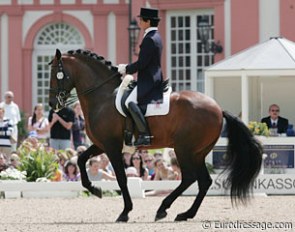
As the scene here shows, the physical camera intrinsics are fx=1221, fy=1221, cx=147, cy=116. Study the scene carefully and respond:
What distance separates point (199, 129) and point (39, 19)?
19911 millimetres

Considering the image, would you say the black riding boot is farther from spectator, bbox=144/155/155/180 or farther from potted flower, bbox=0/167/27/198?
spectator, bbox=144/155/155/180

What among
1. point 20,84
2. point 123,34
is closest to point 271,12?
point 123,34

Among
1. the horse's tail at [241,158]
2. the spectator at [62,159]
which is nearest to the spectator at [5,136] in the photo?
the spectator at [62,159]

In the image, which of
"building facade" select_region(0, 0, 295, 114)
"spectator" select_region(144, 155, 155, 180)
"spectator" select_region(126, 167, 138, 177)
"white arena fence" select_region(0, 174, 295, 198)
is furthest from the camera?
"building facade" select_region(0, 0, 295, 114)

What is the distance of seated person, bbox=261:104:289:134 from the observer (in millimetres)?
19875

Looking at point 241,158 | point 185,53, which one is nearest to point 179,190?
point 241,158

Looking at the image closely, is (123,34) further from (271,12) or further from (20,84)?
(271,12)

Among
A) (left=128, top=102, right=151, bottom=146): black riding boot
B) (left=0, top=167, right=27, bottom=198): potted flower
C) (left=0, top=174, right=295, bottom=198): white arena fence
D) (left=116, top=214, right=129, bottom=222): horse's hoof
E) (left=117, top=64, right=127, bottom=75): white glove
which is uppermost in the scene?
(left=117, top=64, right=127, bottom=75): white glove

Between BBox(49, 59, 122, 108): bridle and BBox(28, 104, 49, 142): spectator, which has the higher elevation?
BBox(49, 59, 122, 108): bridle

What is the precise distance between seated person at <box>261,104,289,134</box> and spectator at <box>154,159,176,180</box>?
2.40 meters

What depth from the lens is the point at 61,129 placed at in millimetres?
22406

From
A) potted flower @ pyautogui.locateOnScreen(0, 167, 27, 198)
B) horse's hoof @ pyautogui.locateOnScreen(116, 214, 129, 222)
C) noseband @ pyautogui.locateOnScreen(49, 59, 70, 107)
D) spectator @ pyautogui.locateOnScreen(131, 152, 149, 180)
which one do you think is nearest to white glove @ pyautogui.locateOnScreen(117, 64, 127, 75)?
noseband @ pyautogui.locateOnScreen(49, 59, 70, 107)

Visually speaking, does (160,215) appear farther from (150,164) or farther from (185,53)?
(185,53)

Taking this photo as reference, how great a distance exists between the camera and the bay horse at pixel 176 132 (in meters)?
13.4
